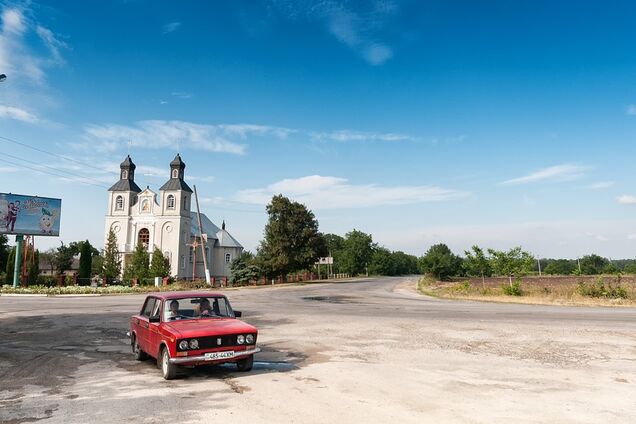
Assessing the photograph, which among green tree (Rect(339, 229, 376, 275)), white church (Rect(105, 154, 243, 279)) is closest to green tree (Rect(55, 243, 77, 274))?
white church (Rect(105, 154, 243, 279))

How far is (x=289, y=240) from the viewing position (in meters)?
56.5

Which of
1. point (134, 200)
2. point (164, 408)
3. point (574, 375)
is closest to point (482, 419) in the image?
point (574, 375)

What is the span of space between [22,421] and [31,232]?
43.0 metres

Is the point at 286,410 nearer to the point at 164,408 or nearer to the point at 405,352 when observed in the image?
the point at 164,408

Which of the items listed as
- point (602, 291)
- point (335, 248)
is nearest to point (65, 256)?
point (335, 248)

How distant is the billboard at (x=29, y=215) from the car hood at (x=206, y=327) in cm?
4120

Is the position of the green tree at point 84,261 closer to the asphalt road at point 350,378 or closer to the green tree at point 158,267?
the green tree at point 158,267

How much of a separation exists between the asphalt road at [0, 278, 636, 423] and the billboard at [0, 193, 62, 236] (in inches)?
1255

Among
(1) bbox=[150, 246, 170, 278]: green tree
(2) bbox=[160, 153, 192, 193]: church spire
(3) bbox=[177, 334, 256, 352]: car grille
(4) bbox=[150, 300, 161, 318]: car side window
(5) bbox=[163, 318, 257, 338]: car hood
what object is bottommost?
(3) bbox=[177, 334, 256, 352]: car grille

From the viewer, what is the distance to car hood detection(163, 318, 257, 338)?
765 centimetres

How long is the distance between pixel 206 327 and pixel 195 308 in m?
0.84

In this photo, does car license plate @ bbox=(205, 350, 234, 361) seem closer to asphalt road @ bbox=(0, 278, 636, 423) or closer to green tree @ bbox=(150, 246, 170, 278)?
asphalt road @ bbox=(0, 278, 636, 423)

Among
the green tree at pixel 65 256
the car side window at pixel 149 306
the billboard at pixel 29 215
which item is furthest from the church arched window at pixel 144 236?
the car side window at pixel 149 306

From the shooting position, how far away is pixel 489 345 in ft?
37.8
